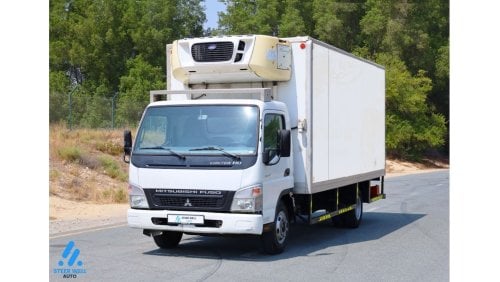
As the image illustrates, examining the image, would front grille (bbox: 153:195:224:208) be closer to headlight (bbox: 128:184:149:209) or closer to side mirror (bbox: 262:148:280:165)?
headlight (bbox: 128:184:149:209)

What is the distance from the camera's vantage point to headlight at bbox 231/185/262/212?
10195 mm

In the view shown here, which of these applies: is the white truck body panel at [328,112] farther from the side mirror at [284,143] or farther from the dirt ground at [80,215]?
the dirt ground at [80,215]

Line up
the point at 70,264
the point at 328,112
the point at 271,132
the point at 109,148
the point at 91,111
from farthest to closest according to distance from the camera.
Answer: the point at 91,111, the point at 109,148, the point at 328,112, the point at 271,132, the point at 70,264

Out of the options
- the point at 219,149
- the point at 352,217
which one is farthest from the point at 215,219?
the point at 352,217

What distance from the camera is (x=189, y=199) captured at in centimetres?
1047

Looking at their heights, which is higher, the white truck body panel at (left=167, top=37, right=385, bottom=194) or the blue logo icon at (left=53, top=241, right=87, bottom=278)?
the white truck body panel at (left=167, top=37, right=385, bottom=194)

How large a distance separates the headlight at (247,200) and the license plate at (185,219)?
0.50 m

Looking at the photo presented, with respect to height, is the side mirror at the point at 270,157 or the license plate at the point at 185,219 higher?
the side mirror at the point at 270,157

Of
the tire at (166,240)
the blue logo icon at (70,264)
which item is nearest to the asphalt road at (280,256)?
the blue logo icon at (70,264)

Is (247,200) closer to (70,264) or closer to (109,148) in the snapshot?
(70,264)

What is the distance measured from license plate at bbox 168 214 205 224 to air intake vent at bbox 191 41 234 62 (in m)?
2.60

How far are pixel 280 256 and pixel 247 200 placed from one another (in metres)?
1.29

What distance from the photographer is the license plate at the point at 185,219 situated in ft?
33.9

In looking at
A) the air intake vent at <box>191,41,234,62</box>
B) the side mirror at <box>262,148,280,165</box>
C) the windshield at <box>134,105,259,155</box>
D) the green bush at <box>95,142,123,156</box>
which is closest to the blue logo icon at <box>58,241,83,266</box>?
the windshield at <box>134,105,259,155</box>
